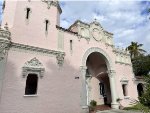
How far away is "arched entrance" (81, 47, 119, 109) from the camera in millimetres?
16750

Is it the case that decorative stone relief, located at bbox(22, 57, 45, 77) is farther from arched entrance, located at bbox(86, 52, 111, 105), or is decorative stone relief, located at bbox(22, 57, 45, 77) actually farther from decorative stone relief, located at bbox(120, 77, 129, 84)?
decorative stone relief, located at bbox(120, 77, 129, 84)

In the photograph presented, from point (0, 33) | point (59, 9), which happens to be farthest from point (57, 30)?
point (0, 33)

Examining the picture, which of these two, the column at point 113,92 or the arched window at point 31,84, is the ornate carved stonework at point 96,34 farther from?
the arched window at point 31,84

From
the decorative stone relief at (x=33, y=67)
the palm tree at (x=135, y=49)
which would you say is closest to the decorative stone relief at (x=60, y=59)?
the decorative stone relief at (x=33, y=67)

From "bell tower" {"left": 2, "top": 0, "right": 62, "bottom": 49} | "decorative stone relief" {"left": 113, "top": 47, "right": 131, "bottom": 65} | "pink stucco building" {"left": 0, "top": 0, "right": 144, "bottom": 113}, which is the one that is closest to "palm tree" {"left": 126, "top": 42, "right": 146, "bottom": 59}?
"decorative stone relief" {"left": 113, "top": 47, "right": 131, "bottom": 65}

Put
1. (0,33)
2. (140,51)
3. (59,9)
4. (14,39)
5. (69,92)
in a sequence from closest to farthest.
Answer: (0,33) → (14,39) → (69,92) → (59,9) → (140,51)

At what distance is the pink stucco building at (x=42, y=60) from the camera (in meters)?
10.2

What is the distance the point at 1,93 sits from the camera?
31.1 feet

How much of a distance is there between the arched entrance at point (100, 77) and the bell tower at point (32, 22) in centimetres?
510

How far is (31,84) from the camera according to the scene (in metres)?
12.0

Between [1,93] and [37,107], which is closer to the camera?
[1,93]

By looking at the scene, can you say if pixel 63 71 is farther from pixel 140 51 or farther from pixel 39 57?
pixel 140 51

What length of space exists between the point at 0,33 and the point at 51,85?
5633 mm

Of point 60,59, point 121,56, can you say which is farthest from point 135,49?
point 60,59
